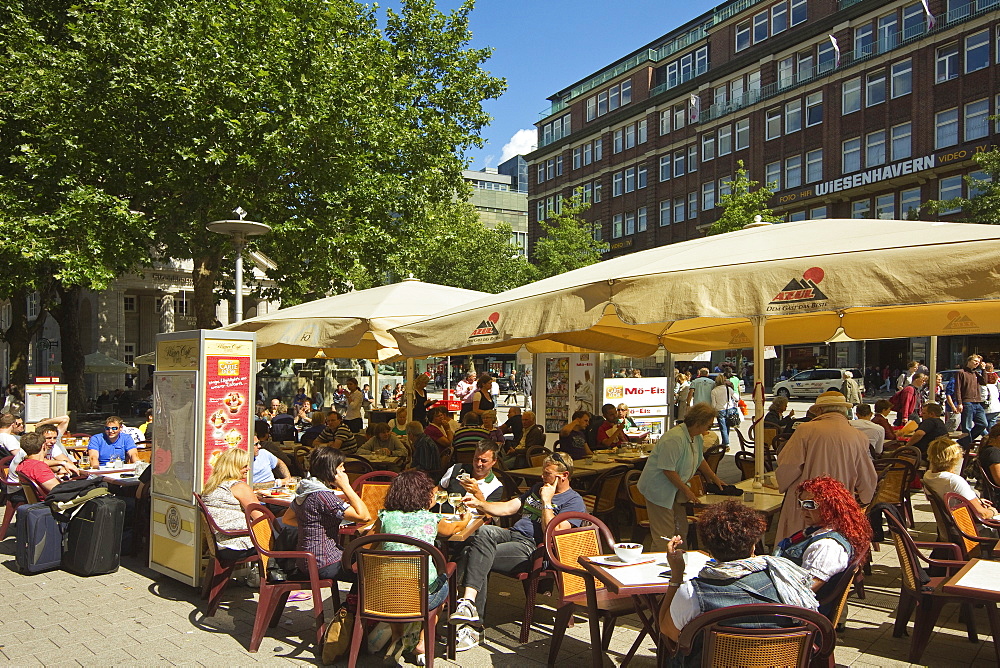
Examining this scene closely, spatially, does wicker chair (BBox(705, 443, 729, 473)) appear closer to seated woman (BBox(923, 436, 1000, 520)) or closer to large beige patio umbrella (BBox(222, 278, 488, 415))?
seated woman (BBox(923, 436, 1000, 520))

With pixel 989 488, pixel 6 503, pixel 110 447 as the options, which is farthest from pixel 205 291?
pixel 989 488

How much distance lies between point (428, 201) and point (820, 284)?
16.5m

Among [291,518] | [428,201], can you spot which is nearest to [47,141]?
[428,201]

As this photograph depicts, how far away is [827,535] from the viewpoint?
3.72m

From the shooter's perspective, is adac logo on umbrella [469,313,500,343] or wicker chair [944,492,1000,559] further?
adac logo on umbrella [469,313,500,343]

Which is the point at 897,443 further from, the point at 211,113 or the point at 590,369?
the point at 211,113

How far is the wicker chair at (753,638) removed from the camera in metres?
3.04

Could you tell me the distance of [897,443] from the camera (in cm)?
956

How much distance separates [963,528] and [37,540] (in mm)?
7846

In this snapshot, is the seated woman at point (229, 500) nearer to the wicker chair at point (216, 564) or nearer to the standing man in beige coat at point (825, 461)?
the wicker chair at point (216, 564)

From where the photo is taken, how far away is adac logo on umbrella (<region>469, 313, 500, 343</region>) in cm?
616

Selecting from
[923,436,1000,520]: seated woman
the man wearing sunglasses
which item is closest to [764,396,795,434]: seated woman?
[923,436,1000,520]: seated woman

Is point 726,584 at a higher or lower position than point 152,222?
lower

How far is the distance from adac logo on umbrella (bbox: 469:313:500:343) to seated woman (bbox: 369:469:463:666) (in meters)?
1.71
